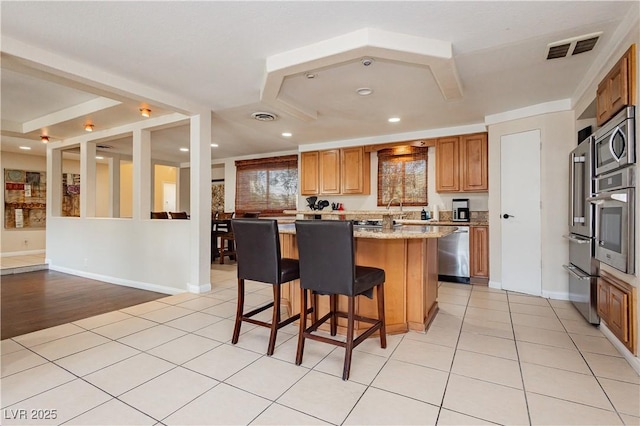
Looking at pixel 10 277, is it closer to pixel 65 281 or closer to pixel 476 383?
pixel 65 281

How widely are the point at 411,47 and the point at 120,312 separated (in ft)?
12.2

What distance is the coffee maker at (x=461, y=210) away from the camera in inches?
190

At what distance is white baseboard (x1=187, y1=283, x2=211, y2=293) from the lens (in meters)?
3.96

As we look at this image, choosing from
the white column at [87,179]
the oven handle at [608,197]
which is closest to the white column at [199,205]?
the white column at [87,179]

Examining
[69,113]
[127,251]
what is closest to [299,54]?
[69,113]

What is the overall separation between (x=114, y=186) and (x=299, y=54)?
632 cm

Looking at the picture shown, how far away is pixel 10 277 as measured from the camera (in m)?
5.18

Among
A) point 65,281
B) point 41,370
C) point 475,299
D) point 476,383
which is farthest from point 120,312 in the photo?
point 475,299

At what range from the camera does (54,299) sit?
386 cm

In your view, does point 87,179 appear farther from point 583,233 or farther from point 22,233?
point 583,233

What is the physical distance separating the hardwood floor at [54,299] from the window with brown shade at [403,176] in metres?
3.88

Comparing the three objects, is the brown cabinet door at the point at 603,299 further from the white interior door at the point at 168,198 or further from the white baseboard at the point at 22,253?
the white interior door at the point at 168,198

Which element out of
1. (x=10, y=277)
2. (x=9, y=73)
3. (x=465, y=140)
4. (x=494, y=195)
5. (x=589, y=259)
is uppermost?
(x=9, y=73)

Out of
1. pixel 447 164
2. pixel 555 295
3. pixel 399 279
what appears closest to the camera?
pixel 399 279
